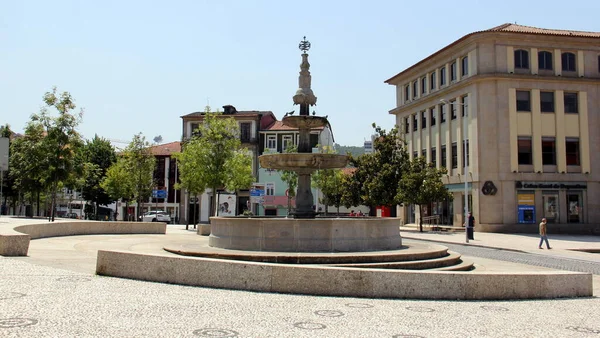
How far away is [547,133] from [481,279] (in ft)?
109

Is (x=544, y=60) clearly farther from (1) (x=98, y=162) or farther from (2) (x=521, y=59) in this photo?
(1) (x=98, y=162)

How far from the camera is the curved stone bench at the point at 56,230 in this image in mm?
12961

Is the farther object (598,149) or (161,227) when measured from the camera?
(598,149)

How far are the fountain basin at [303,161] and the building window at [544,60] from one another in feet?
101

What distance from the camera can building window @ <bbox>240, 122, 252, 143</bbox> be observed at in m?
61.3

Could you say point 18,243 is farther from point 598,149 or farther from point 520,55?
point 598,149

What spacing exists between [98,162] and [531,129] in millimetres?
47183

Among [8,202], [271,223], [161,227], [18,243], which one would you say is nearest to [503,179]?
[161,227]

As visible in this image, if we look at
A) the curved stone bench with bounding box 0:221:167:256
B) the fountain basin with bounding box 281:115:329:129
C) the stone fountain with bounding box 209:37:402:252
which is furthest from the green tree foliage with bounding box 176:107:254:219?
the stone fountain with bounding box 209:37:402:252

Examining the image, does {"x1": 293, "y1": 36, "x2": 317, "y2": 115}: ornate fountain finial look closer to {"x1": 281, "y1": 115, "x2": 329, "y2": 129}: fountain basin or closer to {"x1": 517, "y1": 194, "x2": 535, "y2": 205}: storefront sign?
{"x1": 281, "y1": 115, "x2": 329, "y2": 129}: fountain basin

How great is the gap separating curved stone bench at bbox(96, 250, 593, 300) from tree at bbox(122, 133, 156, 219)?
40.1m

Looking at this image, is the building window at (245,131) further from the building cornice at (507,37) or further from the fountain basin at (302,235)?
the fountain basin at (302,235)

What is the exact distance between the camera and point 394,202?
131 feet

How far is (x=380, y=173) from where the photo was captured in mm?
40156
